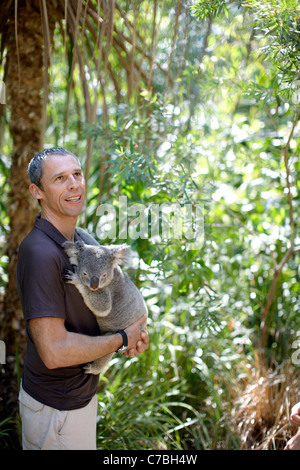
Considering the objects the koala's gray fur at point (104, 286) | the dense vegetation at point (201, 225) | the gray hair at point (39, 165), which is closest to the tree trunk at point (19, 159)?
the dense vegetation at point (201, 225)

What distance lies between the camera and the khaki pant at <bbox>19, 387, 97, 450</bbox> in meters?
1.64

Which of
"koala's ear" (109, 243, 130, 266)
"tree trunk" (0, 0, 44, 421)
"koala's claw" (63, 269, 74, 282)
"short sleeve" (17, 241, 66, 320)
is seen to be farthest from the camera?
"tree trunk" (0, 0, 44, 421)

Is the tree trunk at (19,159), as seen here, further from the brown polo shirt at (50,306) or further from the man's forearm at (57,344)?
the man's forearm at (57,344)

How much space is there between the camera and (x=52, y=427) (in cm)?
163

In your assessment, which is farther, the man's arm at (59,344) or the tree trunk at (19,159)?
the tree trunk at (19,159)

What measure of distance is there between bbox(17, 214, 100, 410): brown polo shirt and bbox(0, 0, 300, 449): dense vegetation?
2.20 feet

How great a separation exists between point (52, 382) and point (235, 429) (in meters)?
1.66

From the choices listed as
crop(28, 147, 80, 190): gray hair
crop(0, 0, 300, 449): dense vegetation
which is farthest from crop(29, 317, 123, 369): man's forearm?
crop(0, 0, 300, 449): dense vegetation

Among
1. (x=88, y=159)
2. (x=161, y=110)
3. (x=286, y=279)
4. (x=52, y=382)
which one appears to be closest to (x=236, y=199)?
(x=286, y=279)

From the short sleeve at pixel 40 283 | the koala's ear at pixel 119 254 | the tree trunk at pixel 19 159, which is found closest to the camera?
the short sleeve at pixel 40 283

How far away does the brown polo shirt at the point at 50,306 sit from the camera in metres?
1.51

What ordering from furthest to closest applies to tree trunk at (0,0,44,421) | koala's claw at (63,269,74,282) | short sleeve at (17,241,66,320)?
tree trunk at (0,0,44,421) → koala's claw at (63,269,74,282) → short sleeve at (17,241,66,320)

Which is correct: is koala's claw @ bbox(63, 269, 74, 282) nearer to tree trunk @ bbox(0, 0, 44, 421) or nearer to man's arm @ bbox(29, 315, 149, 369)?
man's arm @ bbox(29, 315, 149, 369)

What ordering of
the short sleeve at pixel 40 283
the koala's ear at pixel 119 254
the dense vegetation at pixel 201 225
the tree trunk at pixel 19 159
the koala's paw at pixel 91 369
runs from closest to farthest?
the short sleeve at pixel 40 283 → the koala's paw at pixel 91 369 → the koala's ear at pixel 119 254 → the dense vegetation at pixel 201 225 → the tree trunk at pixel 19 159
